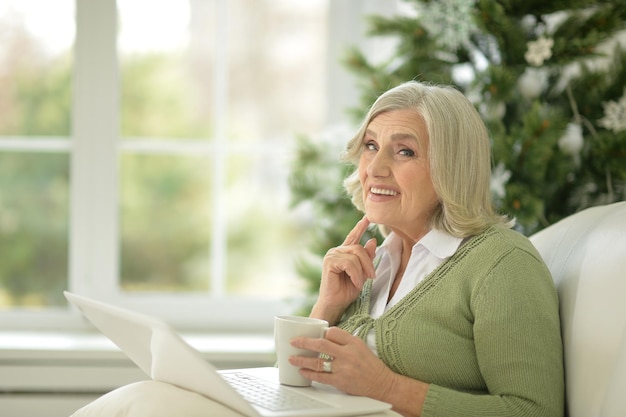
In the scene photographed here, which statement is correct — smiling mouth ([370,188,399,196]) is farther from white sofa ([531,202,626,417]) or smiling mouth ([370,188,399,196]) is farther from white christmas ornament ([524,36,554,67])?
white christmas ornament ([524,36,554,67])

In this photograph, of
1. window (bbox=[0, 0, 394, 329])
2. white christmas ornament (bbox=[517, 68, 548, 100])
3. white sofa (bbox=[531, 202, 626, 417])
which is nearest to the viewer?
white sofa (bbox=[531, 202, 626, 417])

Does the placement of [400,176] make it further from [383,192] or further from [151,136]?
[151,136]

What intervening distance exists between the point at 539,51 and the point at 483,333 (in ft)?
3.35

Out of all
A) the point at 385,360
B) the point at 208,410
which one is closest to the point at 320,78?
the point at 385,360

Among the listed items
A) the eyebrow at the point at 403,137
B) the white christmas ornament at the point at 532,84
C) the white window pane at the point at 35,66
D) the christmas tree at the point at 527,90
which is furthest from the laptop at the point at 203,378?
the white window pane at the point at 35,66

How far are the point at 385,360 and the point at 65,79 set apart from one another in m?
2.02

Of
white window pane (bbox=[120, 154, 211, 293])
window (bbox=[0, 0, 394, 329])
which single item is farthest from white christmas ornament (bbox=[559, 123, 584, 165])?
white window pane (bbox=[120, 154, 211, 293])

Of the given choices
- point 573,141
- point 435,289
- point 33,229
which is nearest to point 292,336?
point 435,289

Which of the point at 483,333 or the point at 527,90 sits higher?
the point at 527,90

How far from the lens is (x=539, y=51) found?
2.14m

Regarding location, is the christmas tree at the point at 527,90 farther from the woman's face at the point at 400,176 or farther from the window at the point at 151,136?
the window at the point at 151,136

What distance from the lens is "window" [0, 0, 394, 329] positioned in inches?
114

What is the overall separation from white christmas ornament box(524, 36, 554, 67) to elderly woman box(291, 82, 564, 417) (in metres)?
0.61

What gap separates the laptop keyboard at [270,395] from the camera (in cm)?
129
